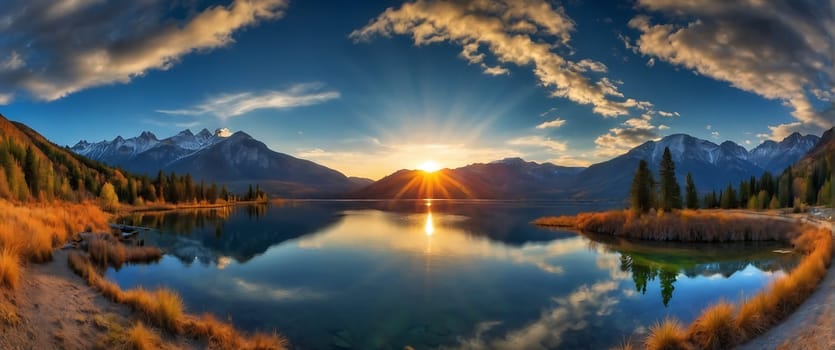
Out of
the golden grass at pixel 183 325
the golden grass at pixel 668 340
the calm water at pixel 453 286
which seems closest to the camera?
the golden grass at pixel 668 340

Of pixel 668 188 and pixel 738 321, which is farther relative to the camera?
pixel 668 188

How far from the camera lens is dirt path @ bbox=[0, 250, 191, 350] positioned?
29.9ft

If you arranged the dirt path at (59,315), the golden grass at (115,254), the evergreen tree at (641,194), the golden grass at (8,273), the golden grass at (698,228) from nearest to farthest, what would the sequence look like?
the dirt path at (59,315) < the golden grass at (8,273) < the golden grass at (115,254) < the golden grass at (698,228) < the evergreen tree at (641,194)

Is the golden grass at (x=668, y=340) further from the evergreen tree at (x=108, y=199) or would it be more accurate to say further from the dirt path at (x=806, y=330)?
the evergreen tree at (x=108, y=199)

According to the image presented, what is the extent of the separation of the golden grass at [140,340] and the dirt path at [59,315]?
39cm

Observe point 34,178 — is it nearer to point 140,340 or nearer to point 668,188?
point 140,340

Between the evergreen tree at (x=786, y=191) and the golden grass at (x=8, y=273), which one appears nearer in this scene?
the golden grass at (x=8, y=273)

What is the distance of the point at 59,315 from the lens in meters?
10.7

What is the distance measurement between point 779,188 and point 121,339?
12036cm

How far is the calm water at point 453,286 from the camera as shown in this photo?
635 inches

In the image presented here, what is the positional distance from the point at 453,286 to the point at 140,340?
16.5m

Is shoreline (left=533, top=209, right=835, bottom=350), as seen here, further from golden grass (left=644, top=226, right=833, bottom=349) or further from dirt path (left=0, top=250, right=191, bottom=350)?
dirt path (left=0, top=250, right=191, bottom=350)

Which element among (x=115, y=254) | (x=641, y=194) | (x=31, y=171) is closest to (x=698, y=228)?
(x=641, y=194)

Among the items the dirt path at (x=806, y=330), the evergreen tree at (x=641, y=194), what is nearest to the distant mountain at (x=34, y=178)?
the dirt path at (x=806, y=330)
